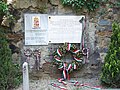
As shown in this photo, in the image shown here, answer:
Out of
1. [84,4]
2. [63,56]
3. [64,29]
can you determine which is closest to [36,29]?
[64,29]

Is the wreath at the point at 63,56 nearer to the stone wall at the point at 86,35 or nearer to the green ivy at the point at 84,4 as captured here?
the stone wall at the point at 86,35

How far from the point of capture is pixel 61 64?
546 cm

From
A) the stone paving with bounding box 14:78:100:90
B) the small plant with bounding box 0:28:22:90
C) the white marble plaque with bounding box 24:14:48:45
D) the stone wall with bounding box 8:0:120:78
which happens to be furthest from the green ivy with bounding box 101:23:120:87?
the small plant with bounding box 0:28:22:90

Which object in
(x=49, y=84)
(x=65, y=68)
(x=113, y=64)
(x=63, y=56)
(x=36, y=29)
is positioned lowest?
(x=49, y=84)

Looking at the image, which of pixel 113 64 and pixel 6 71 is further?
pixel 113 64

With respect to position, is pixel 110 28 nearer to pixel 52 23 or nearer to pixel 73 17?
pixel 73 17

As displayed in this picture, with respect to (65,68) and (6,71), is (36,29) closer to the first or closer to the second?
(65,68)

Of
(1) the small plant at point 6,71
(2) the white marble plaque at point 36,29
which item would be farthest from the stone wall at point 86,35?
(1) the small plant at point 6,71

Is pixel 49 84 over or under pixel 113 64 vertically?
under

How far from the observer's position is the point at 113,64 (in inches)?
190

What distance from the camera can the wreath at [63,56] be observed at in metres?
5.45

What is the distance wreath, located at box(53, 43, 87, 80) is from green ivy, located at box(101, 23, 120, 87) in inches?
25.4

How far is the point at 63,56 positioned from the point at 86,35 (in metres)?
0.63

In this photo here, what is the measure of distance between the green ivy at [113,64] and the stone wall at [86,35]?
504 mm
